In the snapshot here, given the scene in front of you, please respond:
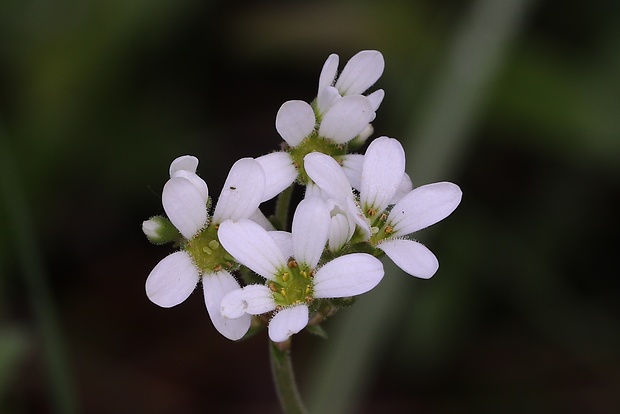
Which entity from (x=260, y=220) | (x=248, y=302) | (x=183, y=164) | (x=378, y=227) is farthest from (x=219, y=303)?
(x=378, y=227)

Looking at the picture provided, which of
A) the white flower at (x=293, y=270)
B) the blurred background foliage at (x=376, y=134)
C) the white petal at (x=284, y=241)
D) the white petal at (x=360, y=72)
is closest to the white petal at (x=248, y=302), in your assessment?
the white flower at (x=293, y=270)

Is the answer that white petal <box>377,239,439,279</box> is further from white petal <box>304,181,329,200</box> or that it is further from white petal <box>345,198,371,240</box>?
white petal <box>304,181,329,200</box>

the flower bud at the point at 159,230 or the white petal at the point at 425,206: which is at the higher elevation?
the flower bud at the point at 159,230

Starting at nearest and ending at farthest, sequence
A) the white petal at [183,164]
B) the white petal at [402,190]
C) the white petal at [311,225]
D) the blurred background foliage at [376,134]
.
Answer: the white petal at [311,225], the white petal at [183,164], the white petal at [402,190], the blurred background foliage at [376,134]

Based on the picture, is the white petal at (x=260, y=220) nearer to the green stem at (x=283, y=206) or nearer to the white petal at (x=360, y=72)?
the green stem at (x=283, y=206)

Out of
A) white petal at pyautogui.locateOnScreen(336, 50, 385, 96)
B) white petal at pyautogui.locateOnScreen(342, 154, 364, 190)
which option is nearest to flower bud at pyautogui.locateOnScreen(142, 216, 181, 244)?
white petal at pyautogui.locateOnScreen(342, 154, 364, 190)

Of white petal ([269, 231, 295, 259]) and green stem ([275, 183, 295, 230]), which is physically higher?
green stem ([275, 183, 295, 230])

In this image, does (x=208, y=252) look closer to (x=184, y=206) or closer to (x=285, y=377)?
(x=184, y=206)
